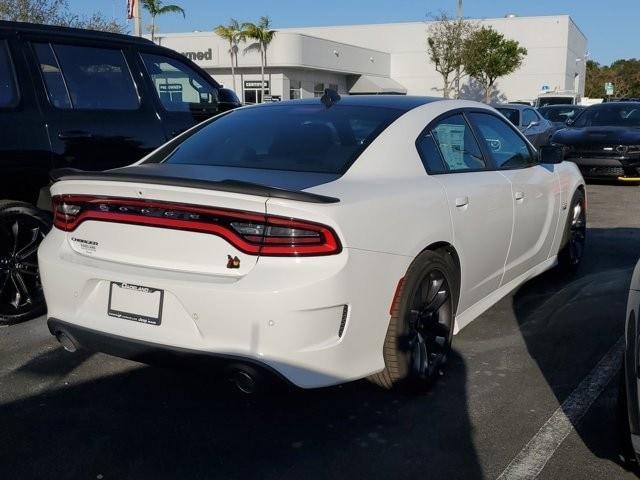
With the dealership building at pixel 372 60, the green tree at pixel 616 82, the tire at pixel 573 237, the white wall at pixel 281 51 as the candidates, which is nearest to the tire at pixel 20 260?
the tire at pixel 573 237

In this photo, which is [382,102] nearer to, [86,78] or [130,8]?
[86,78]

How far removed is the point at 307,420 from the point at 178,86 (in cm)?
381

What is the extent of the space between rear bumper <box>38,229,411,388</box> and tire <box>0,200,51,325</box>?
1817 mm

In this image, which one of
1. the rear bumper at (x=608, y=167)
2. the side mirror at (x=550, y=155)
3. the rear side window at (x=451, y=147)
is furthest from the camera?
the rear bumper at (x=608, y=167)

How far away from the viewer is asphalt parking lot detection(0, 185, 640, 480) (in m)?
3.04

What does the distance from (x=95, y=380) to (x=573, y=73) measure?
6549cm

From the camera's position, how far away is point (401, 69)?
59.0m

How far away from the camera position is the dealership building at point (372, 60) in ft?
143

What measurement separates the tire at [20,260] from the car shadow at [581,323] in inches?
135

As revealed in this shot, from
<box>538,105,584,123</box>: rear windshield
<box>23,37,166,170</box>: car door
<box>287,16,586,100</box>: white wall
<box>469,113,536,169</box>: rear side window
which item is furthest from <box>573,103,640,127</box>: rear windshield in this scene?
<box>287,16,586,100</box>: white wall

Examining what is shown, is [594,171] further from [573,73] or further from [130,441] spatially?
[573,73]

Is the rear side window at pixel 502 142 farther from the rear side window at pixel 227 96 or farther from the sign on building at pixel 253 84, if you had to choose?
the sign on building at pixel 253 84

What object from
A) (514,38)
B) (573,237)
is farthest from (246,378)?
(514,38)

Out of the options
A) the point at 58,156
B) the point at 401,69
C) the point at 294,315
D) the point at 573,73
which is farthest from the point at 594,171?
the point at 573,73
